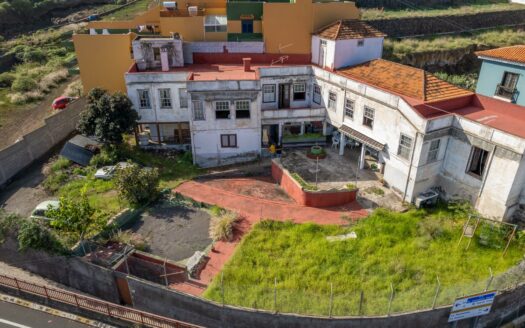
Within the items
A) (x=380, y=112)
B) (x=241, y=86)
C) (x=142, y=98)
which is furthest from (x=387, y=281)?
(x=142, y=98)

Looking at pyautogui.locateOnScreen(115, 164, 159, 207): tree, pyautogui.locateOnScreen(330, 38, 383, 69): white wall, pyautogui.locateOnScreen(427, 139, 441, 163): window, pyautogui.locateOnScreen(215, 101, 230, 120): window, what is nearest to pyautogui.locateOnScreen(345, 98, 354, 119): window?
pyautogui.locateOnScreen(330, 38, 383, 69): white wall

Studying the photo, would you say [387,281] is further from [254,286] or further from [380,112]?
[380,112]

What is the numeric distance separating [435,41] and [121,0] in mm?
59409

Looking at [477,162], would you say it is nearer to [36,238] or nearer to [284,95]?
[284,95]

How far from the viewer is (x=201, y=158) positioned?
3266cm

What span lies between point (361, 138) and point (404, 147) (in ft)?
12.3

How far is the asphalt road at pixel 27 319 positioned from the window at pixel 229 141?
1715 cm

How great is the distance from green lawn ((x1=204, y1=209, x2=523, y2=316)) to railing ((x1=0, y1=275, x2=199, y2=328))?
2.60 metres

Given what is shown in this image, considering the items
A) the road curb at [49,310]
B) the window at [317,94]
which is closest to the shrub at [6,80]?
the road curb at [49,310]

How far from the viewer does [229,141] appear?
32.4 m

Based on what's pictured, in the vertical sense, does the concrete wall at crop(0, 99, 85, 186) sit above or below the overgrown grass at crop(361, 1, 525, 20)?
below

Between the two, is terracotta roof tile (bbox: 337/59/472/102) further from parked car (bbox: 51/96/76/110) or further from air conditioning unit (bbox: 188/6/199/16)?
parked car (bbox: 51/96/76/110)

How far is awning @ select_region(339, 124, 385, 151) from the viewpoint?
28.2m

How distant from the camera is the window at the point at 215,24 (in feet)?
123
